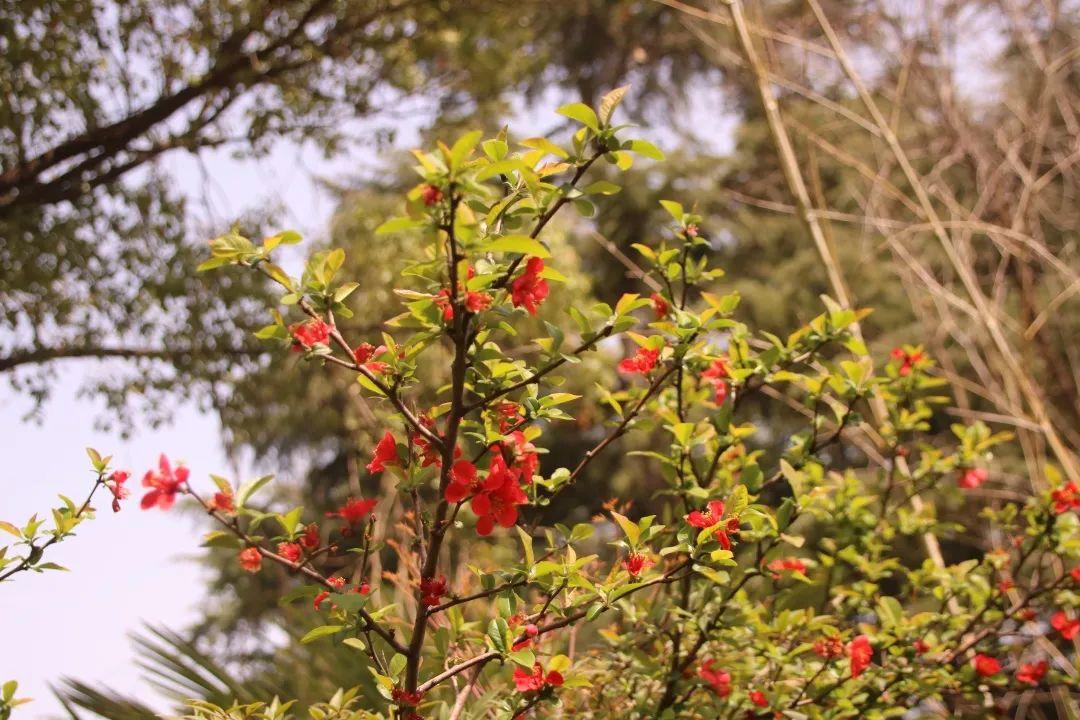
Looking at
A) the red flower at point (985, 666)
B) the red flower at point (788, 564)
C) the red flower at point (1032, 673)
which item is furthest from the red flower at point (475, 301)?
the red flower at point (1032, 673)

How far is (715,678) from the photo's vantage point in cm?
154

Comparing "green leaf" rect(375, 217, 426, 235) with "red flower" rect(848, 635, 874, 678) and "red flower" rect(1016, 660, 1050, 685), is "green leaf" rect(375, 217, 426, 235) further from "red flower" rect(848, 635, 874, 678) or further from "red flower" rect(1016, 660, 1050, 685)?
"red flower" rect(1016, 660, 1050, 685)

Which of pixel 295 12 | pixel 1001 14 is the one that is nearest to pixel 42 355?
pixel 295 12

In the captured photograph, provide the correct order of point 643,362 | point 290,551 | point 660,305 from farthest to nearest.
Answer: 1. point 660,305
2. point 643,362
3. point 290,551

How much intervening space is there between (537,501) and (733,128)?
7.87 m

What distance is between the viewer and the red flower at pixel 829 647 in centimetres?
158

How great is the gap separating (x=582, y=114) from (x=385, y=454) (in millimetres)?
505

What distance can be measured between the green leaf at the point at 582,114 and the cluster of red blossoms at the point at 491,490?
41 cm

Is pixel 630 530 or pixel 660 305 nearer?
pixel 630 530

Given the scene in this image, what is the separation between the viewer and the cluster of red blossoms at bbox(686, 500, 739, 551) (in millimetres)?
1185

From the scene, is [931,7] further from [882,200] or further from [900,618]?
[900,618]

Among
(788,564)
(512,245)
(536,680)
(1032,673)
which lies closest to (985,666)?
(1032,673)

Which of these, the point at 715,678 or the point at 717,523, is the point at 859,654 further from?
the point at 717,523

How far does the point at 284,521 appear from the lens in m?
1.21
